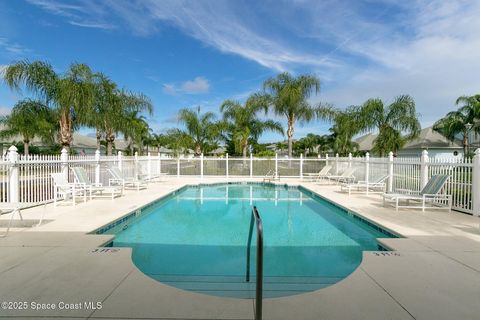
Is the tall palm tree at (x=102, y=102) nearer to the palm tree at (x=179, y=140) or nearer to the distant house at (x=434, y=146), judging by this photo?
the palm tree at (x=179, y=140)

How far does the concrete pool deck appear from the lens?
103 inches

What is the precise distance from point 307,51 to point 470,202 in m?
15.2

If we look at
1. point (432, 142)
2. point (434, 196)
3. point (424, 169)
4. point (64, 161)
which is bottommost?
point (434, 196)

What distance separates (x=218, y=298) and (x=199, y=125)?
23826 millimetres

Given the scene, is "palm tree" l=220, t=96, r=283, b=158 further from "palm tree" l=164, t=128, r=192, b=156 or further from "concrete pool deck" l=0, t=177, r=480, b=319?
"concrete pool deck" l=0, t=177, r=480, b=319

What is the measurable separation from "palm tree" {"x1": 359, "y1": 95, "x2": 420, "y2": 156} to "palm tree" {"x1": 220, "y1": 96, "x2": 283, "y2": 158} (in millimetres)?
6663

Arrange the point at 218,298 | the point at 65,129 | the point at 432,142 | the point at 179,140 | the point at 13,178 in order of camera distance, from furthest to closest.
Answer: the point at 432,142
the point at 179,140
the point at 65,129
the point at 13,178
the point at 218,298

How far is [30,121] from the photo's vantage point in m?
22.5

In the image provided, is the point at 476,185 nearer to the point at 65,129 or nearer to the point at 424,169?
the point at 424,169

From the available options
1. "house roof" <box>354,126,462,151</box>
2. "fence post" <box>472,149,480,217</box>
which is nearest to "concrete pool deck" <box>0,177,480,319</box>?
"fence post" <box>472,149,480,217</box>

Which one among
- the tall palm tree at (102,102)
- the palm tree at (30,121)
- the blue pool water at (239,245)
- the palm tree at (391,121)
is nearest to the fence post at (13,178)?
the blue pool water at (239,245)

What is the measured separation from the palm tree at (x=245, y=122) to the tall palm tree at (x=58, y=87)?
39.8ft

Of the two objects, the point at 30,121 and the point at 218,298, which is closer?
the point at 218,298

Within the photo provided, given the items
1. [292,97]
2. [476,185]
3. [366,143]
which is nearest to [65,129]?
[292,97]
